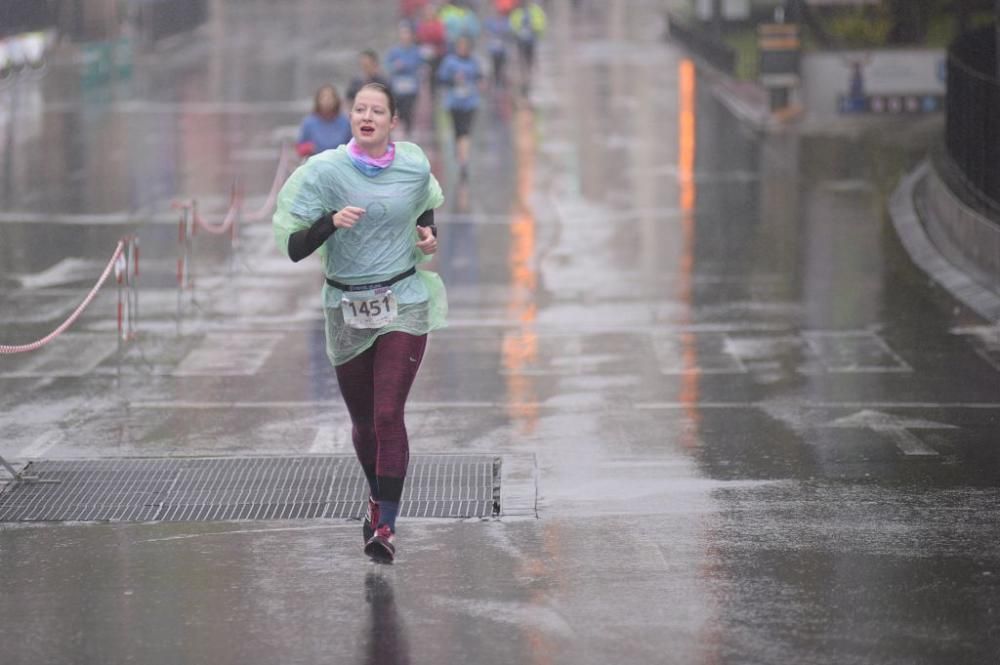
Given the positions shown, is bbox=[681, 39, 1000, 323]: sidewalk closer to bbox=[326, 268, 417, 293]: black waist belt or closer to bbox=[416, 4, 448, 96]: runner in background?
bbox=[326, 268, 417, 293]: black waist belt

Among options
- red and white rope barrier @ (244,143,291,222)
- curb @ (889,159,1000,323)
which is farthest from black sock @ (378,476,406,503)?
red and white rope barrier @ (244,143,291,222)

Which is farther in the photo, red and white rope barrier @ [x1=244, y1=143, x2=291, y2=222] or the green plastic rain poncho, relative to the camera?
red and white rope barrier @ [x1=244, y1=143, x2=291, y2=222]

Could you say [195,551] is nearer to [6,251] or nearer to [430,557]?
[430,557]

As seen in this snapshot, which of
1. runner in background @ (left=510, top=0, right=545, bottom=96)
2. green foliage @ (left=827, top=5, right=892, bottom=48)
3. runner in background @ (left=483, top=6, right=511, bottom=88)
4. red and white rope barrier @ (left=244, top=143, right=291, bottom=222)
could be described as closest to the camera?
red and white rope barrier @ (left=244, top=143, right=291, bottom=222)

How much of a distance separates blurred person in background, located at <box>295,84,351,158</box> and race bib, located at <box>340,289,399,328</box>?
9.33 metres

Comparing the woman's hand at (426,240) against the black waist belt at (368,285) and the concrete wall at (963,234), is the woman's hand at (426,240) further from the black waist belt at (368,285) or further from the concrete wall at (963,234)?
the concrete wall at (963,234)

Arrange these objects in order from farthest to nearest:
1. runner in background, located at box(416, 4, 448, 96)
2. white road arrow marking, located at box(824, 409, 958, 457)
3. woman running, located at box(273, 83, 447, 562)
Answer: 1. runner in background, located at box(416, 4, 448, 96)
2. white road arrow marking, located at box(824, 409, 958, 457)
3. woman running, located at box(273, 83, 447, 562)

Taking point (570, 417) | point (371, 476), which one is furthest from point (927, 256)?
point (371, 476)

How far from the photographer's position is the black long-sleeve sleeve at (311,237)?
7672mm

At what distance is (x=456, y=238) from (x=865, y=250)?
4.06 m

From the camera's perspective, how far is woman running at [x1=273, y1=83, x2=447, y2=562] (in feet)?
25.5

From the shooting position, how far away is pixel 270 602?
287 inches

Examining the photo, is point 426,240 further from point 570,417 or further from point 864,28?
point 864,28

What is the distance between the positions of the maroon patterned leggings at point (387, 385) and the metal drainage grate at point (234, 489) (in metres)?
0.87
